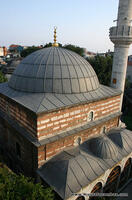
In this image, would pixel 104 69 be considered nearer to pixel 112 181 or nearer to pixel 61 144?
pixel 112 181

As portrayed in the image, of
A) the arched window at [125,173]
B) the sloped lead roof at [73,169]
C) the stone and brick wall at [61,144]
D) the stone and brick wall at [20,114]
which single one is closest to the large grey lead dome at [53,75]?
the stone and brick wall at [20,114]

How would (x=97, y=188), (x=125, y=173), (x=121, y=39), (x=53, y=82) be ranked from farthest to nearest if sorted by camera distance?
(x=121, y=39)
(x=125, y=173)
(x=53, y=82)
(x=97, y=188)

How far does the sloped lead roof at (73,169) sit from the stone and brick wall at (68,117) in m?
1.43

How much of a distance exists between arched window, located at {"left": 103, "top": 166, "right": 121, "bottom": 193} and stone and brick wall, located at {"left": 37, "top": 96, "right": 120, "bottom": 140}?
3.30 m

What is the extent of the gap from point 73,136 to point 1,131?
17.9 feet

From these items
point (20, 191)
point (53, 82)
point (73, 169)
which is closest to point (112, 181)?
point (73, 169)

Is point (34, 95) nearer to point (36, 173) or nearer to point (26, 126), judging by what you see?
point (26, 126)

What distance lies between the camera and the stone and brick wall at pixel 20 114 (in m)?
7.95

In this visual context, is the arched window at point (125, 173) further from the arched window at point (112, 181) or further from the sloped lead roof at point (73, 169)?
the sloped lead roof at point (73, 169)

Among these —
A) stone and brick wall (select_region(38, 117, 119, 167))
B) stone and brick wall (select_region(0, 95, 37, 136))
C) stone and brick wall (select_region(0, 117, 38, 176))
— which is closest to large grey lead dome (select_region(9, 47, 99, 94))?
stone and brick wall (select_region(0, 95, 37, 136))

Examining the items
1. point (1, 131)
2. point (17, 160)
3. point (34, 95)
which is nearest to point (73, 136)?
point (34, 95)

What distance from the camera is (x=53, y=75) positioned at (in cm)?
953

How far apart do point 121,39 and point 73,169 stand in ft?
34.0

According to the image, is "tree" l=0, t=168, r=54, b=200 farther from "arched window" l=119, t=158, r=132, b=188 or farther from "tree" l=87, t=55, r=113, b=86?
"tree" l=87, t=55, r=113, b=86
